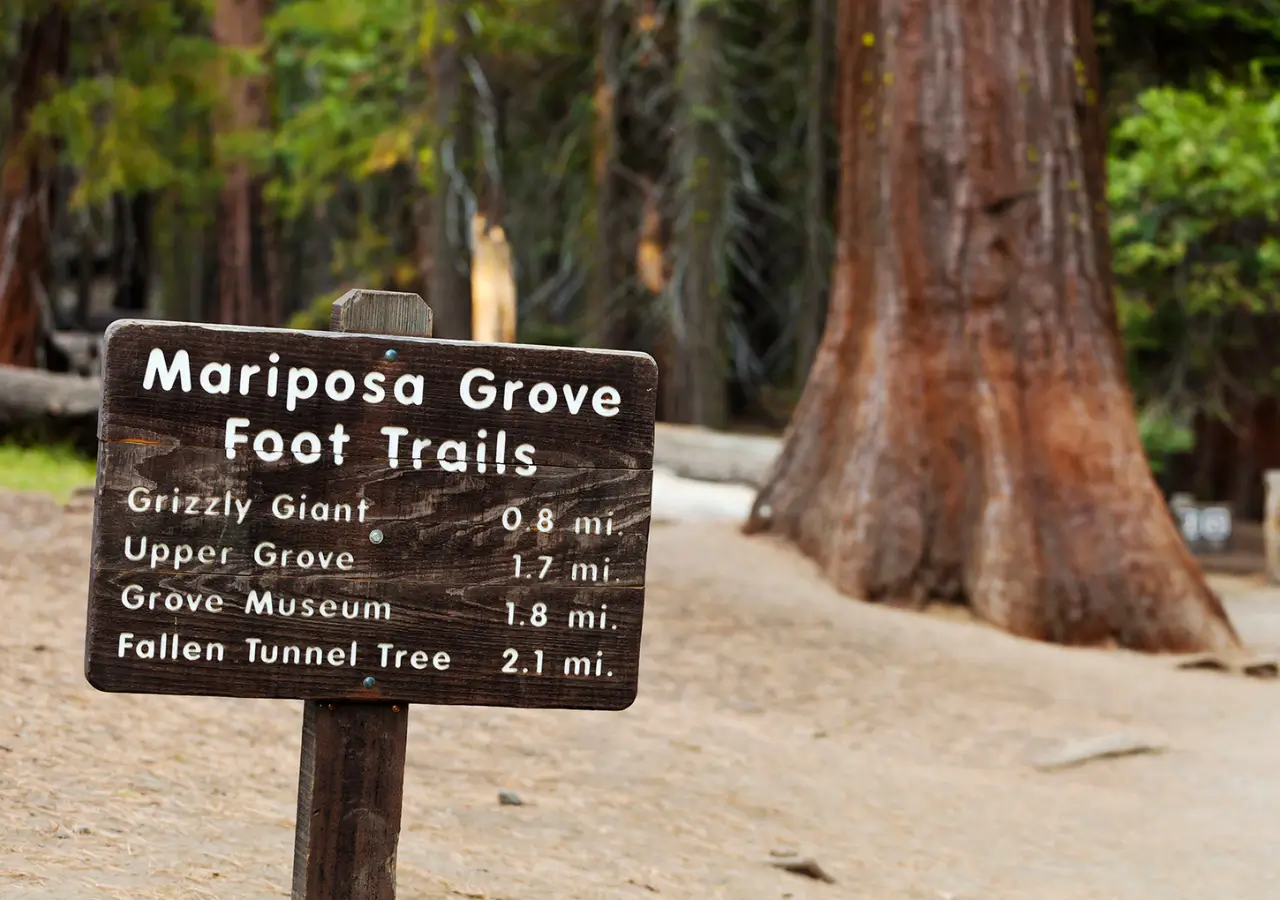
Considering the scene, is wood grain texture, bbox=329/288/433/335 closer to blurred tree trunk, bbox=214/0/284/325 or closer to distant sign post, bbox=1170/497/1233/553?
distant sign post, bbox=1170/497/1233/553

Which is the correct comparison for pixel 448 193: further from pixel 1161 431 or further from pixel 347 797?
pixel 347 797

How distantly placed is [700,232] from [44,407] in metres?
10.1

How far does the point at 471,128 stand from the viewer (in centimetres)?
2123

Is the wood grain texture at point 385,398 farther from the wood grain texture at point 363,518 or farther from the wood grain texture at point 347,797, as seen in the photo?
the wood grain texture at point 347,797

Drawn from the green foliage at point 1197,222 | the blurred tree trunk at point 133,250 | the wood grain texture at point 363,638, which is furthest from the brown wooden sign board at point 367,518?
the blurred tree trunk at point 133,250

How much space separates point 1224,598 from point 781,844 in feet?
30.3

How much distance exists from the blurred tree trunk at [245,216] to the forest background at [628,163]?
47 mm

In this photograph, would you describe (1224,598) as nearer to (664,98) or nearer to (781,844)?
(781,844)

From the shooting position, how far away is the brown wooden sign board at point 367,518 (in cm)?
300

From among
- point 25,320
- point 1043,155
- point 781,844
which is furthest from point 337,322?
point 25,320

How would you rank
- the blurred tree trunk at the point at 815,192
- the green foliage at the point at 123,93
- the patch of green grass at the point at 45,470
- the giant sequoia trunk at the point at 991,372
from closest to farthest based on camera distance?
1. the giant sequoia trunk at the point at 991,372
2. the patch of green grass at the point at 45,470
3. the green foliage at the point at 123,93
4. the blurred tree trunk at the point at 815,192

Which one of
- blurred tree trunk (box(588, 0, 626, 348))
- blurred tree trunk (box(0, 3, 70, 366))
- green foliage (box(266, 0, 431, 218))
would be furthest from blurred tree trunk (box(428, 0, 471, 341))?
blurred tree trunk (box(0, 3, 70, 366))

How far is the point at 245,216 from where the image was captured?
22.0m

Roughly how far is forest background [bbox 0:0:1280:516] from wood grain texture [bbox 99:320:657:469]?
11518 mm
